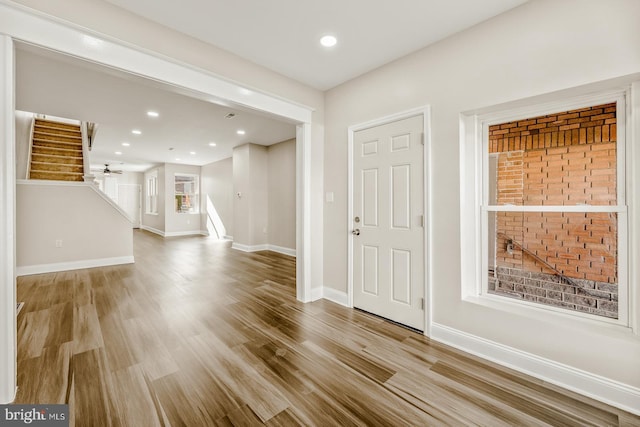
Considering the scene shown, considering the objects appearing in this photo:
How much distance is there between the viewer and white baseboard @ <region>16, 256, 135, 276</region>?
4.48 metres

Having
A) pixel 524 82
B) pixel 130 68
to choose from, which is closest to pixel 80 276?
pixel 130 68

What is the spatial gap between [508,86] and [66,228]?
22.6 ft

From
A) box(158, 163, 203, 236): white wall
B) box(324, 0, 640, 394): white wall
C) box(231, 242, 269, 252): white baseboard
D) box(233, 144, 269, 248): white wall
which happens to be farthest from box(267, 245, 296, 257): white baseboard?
box(158, 163, 203, 236): white wall

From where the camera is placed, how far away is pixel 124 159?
8836mm

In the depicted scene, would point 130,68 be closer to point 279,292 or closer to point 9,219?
point 9,219

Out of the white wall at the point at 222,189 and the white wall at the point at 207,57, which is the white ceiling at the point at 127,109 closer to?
the white wall at the point at 207,57

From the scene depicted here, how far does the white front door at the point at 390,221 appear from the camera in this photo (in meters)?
2.57

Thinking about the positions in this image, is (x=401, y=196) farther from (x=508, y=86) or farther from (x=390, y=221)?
(x=508, y=86)

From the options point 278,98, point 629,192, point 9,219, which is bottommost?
point 9,219

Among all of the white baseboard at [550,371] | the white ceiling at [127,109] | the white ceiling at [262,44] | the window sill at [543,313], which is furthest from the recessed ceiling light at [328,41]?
the white baseboard at [550,371]

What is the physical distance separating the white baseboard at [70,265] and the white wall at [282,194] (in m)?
3.25

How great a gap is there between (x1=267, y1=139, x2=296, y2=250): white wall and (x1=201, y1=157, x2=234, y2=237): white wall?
7.39ft

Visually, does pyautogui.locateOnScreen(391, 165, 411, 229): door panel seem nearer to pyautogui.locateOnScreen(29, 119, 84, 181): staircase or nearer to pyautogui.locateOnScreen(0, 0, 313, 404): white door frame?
pyautogui.locateOnScreen(0, 0, 313, 404): white door frame

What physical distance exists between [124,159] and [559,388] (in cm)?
1129
